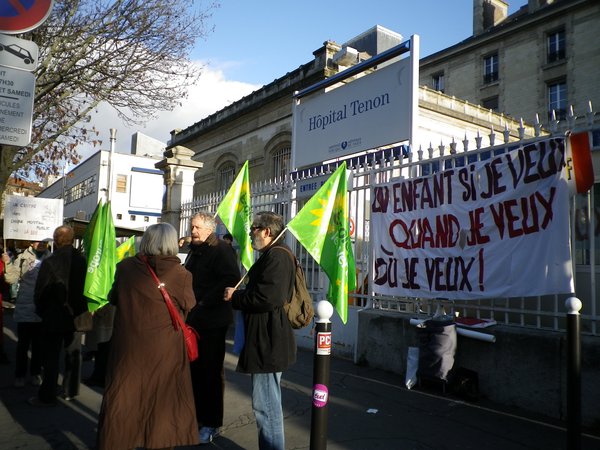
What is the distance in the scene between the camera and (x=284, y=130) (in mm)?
21312

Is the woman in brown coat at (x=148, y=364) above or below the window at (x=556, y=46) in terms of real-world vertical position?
below

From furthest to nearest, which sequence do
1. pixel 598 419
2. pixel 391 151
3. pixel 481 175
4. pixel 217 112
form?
pixel 217 112, pixel 391 151, pixel 481 175, pixel 598 419

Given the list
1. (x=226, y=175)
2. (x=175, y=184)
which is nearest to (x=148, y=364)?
(x=175, y=184)

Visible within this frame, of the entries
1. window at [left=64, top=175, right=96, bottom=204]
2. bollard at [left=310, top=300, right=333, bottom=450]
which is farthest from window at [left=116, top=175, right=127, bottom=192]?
bollard at [left=310, top=300, right=333, bottom=450]

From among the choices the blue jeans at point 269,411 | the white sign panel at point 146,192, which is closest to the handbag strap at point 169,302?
the blue jeans at point 269,411

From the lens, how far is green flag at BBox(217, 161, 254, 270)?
20.3 ft

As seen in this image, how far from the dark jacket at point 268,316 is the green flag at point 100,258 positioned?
2389 millimetres

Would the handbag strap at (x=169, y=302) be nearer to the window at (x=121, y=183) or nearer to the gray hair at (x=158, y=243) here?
the gray hair at (x=158, y=243)

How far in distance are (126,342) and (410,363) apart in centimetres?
366

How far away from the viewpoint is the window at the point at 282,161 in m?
21.5

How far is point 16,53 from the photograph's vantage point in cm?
459

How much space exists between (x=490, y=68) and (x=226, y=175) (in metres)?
20.7

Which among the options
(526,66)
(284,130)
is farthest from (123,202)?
(526,66)

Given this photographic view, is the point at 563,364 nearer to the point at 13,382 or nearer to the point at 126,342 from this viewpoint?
the point at 126,342
